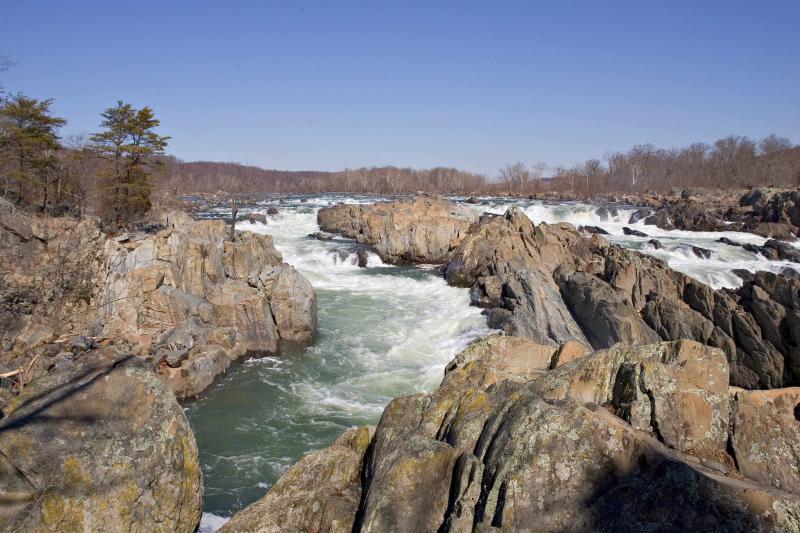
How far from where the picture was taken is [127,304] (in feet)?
54.5

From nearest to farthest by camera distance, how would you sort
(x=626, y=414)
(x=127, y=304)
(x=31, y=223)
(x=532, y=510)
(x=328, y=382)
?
(x=532, y=510), (x=626, y=414), (x=328, y=382), (x=127, y=304), (x=31, y=223)

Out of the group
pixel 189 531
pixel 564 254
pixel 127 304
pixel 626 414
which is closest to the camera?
pixel 626 414

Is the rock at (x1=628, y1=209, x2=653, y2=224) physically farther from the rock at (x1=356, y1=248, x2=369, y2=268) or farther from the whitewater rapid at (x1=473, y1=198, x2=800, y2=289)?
the rock at (x1=356, y1=248, x2=369, y2=268)

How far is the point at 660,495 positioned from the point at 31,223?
71.2 feet

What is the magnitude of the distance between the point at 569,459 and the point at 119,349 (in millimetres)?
13869

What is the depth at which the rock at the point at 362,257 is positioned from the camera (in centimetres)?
3125

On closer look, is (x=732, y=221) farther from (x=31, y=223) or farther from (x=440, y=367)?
(x=31, y=223)

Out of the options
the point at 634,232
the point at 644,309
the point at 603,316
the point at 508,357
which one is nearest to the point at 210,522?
the point at 508,357

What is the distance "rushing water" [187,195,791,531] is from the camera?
1148cm

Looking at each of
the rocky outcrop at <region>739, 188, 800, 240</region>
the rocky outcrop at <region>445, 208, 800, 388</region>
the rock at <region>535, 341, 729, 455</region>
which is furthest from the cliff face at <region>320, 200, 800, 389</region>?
the rocky outcrop at <region>739, 188, 800, 240</region>

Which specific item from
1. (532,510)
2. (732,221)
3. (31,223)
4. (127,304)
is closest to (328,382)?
(127,304)

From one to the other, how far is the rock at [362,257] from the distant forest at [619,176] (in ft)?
192

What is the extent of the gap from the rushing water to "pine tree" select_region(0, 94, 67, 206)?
1302 centimetres

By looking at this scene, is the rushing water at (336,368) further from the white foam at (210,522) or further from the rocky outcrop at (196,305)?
the rocky outcrop at (196,305)
